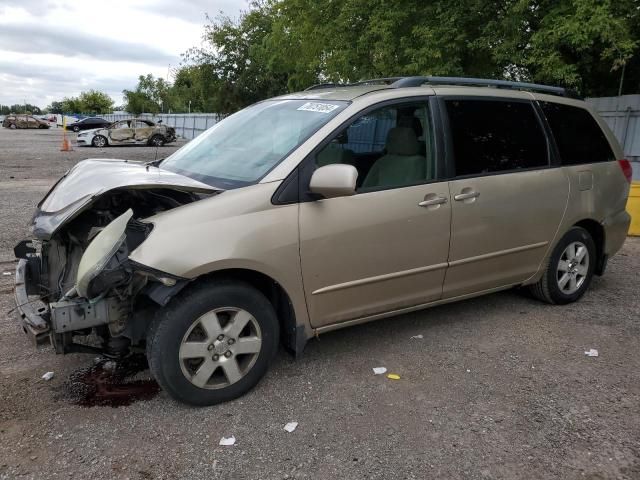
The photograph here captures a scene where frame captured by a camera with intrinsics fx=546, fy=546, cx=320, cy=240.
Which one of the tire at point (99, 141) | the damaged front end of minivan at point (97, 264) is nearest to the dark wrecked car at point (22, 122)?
the tire at point (99, 141)

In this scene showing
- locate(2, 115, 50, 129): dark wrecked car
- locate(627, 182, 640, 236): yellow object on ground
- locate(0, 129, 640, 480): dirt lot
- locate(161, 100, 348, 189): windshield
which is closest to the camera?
locate(0, 129, 640, 480): dirt lot

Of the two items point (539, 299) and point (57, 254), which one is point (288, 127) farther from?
point (539, 299)

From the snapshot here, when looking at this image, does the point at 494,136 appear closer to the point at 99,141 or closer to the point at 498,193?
the point at 498,193

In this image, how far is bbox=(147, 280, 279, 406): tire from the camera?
116 inches

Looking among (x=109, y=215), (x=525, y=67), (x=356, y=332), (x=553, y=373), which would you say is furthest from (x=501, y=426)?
(x=525, y=67)

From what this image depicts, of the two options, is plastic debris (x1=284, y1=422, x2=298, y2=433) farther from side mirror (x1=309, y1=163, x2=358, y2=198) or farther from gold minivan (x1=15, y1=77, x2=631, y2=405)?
side mirror (x1=309, y1=163, x2=358, y2=198)

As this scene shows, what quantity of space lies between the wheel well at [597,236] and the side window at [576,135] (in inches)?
21.5

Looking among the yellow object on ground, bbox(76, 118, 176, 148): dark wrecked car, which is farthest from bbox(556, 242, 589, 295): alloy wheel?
bbox(76, 118, 176, 148): dark wrecked car

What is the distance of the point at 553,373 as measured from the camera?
364 cm

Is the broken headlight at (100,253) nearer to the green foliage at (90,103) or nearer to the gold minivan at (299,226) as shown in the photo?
the gold minivan at (299,226)

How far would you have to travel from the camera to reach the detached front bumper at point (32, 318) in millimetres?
2865

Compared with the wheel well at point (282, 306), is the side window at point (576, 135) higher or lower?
higher

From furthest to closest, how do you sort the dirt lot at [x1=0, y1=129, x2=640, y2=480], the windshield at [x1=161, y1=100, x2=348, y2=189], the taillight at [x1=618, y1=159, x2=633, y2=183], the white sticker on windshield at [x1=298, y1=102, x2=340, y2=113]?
the taillight at [x1=618, y1=159, x2=633, y2=183] → the white sticker on windshield at [x1=298, y1=102, x2=340, y2=113] → the windshield at [x1=161, y1=100, x2=348, y2=189] → the dirt lot at [x1=0, y1=129, x2=640, y2=480]

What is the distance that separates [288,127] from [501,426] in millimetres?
2258
